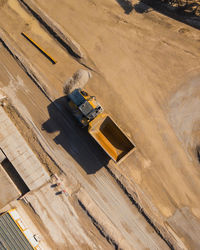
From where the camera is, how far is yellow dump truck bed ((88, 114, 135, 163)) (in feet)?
41.3

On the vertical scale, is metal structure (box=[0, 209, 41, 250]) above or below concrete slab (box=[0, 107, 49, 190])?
below

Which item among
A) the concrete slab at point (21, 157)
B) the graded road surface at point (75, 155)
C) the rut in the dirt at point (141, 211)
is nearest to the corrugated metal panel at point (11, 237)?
the graded road surface at point (75, 155)

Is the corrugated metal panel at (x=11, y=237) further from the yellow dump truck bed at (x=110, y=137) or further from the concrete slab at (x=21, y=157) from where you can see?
the yellow dump truck bed at (x=110, y=137)

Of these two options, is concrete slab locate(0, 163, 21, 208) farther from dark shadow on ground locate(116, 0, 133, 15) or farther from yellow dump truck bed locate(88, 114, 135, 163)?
dark shadow on ground locate(116, 0, 133, 15)

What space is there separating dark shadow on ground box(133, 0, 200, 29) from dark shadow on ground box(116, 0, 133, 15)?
39 centimetres

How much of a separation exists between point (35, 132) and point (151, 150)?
9.07m

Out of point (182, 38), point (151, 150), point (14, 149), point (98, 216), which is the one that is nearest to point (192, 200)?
point (151, 150)

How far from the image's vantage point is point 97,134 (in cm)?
1308

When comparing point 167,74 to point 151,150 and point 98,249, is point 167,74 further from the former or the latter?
point 98,249

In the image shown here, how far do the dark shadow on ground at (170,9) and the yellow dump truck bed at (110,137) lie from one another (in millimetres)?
9571

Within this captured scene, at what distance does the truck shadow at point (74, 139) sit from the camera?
13578 mm

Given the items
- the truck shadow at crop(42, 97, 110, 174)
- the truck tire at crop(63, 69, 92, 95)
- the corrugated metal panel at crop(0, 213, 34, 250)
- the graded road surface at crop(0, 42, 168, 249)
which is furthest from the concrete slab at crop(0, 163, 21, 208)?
the truck tire at crop(63, 69, 92, 95)

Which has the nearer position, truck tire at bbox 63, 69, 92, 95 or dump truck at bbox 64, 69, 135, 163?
dump truck at bbox 64, 69, 135, 163

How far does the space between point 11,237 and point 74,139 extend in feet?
26.4
